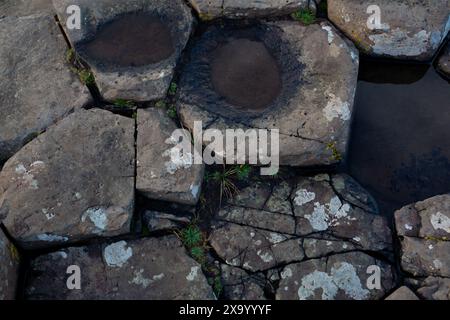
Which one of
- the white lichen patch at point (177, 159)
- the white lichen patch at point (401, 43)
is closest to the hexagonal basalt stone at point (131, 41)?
the white lichen patch at point (177, 159)

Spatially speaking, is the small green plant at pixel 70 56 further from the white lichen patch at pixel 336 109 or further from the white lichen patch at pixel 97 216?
the white lichen patch at pixel 336 109

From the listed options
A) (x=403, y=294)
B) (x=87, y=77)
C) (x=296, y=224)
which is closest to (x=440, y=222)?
(x=403, y=294)

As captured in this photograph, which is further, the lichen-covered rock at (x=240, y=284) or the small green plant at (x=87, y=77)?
the small green plant at (x=87, y=77)

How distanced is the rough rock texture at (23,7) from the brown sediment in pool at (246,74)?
5.47 ft

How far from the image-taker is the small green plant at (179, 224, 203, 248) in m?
3.53

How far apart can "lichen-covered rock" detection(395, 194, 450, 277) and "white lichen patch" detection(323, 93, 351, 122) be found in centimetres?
79

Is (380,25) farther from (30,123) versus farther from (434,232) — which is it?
(30,123)

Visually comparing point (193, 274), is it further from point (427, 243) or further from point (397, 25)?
point (397, 25)

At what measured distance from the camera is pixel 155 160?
3625 millimetres

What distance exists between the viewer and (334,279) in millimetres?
3375

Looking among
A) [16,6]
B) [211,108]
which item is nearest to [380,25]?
[211,108]

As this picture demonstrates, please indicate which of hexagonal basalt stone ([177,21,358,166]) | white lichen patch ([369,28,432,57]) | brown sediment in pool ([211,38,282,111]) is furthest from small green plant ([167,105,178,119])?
white lichen patch ([369,28,432,57])

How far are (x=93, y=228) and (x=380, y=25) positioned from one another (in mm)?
2713

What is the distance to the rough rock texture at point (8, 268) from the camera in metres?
3.16
